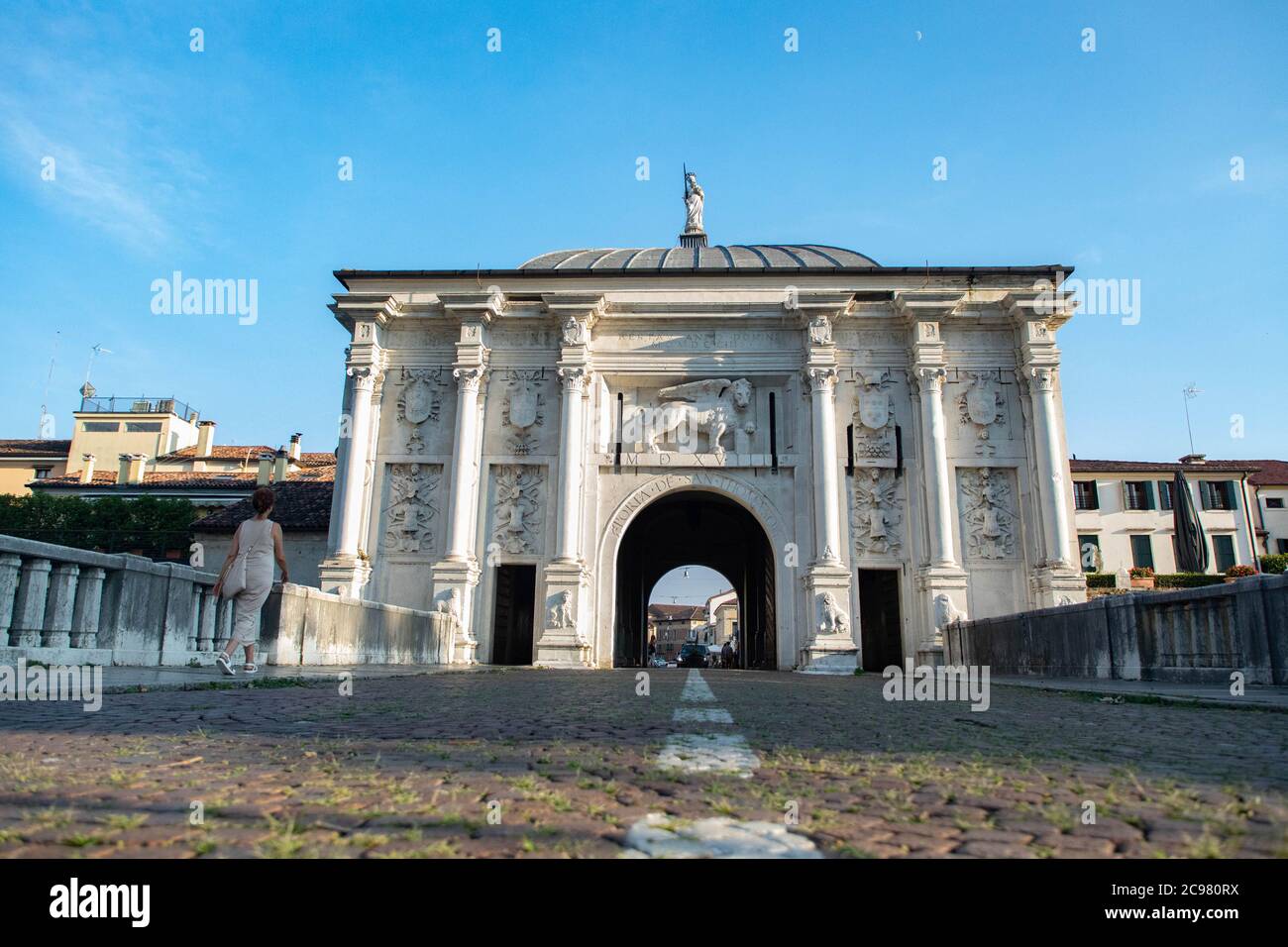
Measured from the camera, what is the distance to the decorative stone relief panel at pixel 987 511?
20.7m

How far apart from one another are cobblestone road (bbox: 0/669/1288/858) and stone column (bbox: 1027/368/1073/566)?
1658 centimetres

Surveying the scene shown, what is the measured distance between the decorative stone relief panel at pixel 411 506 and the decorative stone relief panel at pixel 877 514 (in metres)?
11.0

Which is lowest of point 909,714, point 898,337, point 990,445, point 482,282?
point 909,714

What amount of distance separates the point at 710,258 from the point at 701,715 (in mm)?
23393

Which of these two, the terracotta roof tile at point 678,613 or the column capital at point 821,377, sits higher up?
the column capital at point 821,377

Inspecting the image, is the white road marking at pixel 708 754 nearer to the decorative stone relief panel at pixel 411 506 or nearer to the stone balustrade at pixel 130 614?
the stone balustrade at pixel 130 614

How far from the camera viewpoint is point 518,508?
2142 centimetres

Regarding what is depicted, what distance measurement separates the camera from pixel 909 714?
5.30m

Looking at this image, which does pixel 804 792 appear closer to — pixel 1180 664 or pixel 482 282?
pixel 1180 664

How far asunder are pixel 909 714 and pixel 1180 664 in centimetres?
453

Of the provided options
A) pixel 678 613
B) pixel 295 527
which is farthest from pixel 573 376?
pixel 678 613

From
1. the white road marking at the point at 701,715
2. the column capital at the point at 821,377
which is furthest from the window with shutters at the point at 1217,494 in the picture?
Answer: the white road marking at the point at 701,715

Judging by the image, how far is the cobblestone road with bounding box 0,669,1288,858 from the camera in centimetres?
166
